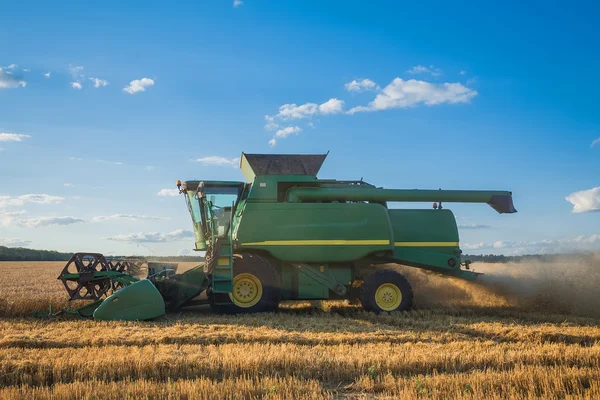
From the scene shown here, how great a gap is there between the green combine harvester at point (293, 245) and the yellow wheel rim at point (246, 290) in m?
0.02

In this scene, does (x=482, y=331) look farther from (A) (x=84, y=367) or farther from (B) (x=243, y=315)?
(A) (x=84, y=367)

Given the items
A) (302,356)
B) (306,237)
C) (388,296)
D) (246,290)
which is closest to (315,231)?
(306,237)

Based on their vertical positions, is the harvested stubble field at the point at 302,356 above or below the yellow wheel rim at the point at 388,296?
below

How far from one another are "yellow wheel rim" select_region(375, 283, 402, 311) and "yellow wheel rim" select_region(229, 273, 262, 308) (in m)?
2.37

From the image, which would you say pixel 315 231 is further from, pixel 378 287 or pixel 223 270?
pixel 223 270

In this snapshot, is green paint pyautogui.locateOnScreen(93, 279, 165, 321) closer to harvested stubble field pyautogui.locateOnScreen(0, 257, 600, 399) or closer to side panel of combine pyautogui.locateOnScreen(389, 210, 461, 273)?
harvested stubble field pyautogui.locateOnScreen(0, 257, 600, 399)

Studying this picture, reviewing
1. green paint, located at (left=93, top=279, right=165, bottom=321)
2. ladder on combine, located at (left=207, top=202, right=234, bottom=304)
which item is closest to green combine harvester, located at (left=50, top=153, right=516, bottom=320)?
ladder on combine, located at (left=207, top=202, right=234, bottom=304)

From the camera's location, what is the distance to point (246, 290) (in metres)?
10.4

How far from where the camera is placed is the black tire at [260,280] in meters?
10.3

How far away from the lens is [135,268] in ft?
52.3

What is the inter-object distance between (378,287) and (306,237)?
1740mm

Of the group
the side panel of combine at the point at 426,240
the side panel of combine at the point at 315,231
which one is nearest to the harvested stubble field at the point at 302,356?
the side panel of combine at the point at 426,240

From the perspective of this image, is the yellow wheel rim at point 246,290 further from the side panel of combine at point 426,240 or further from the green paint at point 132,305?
the side panel of combine at point 426,240

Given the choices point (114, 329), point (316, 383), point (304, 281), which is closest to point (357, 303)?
point (304, 281)
